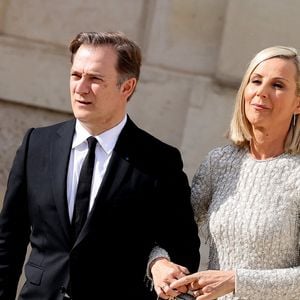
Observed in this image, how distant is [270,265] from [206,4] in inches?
94.2

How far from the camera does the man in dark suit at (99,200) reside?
166 inches

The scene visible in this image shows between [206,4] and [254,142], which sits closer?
[254,142]

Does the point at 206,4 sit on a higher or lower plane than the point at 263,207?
higher

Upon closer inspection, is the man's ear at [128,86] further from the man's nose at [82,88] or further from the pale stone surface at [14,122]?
the pale stone surface at [14,122]

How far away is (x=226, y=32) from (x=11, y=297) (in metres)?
2.33

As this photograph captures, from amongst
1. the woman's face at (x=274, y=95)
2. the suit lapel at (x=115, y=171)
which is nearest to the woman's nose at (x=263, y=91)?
the woman's face at (x=274, y=95)

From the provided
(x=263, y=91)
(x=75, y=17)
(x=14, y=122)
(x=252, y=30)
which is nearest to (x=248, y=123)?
(x=263, y=91)

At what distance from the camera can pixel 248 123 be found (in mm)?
4355

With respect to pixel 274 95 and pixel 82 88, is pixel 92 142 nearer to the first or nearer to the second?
pixel 82 88

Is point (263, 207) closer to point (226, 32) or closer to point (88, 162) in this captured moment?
point (88, 162)

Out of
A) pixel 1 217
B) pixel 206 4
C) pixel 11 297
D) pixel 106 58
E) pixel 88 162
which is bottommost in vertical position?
pixel 11 297

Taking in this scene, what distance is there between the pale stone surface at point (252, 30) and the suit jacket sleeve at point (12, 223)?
2050 mm

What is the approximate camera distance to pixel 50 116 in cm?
637

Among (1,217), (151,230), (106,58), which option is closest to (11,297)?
(1,217)
